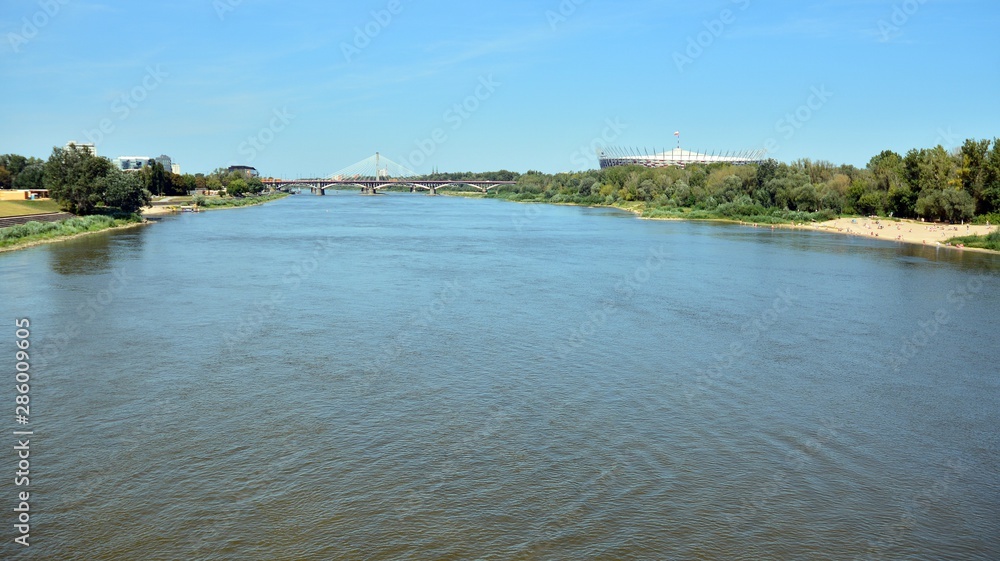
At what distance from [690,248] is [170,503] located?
33994 millimetres

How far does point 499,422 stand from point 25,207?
5091 cm

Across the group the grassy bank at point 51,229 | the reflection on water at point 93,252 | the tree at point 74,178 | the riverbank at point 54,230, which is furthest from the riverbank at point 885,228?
the tree at point 74,178

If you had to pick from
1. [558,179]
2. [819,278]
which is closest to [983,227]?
[819,278]

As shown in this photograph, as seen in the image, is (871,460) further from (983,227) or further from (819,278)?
(983,227)

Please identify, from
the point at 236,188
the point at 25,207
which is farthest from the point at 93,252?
the point at 236,188

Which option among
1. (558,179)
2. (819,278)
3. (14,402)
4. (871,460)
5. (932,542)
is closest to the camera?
(932,542)

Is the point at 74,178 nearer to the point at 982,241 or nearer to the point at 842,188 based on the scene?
the point at 982,241

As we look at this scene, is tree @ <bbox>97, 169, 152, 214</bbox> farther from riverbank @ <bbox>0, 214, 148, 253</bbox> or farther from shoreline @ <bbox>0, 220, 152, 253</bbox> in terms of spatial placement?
shoreline @ <bbox>0, 220, 152, 253</bbox>

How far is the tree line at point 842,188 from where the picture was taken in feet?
156

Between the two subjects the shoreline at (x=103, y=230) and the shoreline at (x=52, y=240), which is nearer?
the shoreline at (x=52, y=240)

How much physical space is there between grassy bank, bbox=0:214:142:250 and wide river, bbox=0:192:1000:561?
533 inches

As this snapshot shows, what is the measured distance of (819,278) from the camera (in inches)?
1080

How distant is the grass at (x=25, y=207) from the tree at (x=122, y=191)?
335cm

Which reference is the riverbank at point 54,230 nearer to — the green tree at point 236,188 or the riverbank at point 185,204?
the riverbank at point 185,204
